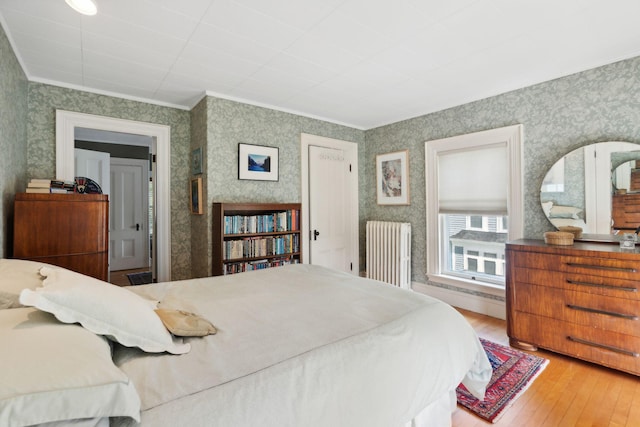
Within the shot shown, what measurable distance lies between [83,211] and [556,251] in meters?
3.76

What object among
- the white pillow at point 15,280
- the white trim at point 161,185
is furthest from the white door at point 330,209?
the white pillow at point 15,280

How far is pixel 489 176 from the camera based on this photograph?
3.33 meters

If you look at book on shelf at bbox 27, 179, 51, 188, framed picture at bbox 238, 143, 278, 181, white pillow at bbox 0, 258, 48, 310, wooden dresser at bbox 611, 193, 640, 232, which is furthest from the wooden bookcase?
wooden dresser at bbox 611, 193, 640, 232

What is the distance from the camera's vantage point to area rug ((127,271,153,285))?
4.62m

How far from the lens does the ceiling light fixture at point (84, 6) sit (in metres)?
1.74

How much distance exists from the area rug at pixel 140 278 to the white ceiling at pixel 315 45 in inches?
109

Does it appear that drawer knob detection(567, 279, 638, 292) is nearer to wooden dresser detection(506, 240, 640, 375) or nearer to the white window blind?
wooden dresser detection(506, 240, 640, 375)

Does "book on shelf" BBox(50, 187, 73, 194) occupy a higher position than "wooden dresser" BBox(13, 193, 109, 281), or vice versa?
"book on shelf" BBox(50, 187, 73, 194)

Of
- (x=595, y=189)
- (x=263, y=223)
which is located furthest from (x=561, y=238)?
(x=263, y=223)

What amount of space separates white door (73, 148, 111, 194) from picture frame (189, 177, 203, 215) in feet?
6.47

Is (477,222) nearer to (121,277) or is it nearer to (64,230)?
(64,230)

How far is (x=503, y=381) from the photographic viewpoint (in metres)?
2.04

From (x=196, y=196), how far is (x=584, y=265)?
11.7 ft

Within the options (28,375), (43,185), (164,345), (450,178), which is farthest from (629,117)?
(43,185)
